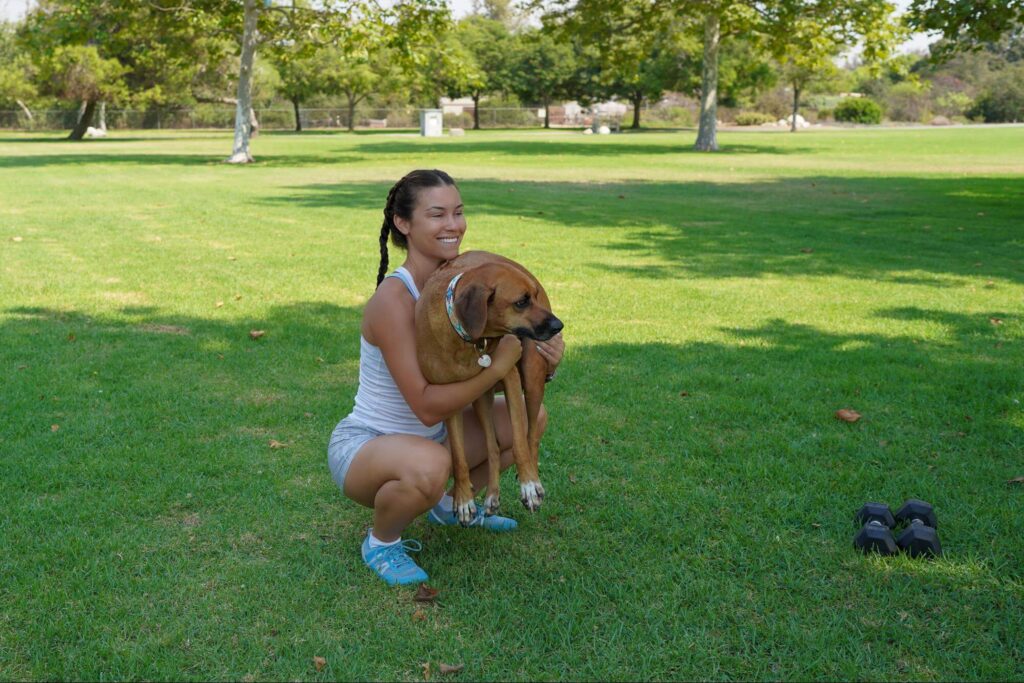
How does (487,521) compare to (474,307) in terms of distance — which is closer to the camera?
(474,307)

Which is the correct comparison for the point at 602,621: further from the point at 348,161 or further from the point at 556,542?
the point at 348,161

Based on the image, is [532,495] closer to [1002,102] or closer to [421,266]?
[421,266]

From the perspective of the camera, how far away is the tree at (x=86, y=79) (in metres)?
54.2

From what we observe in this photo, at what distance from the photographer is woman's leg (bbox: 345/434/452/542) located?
3.63 m

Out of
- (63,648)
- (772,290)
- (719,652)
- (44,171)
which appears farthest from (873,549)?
(44,171)

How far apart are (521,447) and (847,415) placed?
9.51 ft

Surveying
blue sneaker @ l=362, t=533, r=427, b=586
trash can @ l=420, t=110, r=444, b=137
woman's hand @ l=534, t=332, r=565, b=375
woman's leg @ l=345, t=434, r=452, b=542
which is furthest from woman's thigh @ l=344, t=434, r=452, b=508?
trash can @ l=420, t=110, r=444, b=137

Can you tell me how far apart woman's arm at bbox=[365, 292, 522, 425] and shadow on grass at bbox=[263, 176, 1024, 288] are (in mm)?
7005

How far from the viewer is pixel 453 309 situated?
10.8 ft

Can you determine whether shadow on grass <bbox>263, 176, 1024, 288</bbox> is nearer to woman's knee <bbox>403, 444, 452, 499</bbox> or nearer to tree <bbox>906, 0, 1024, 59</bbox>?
tree <bbox>906, 0, 1024, 59</bbox>

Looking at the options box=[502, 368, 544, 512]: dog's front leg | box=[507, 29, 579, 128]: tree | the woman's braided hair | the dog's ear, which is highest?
box=[507, 29, 579, 128]: tree

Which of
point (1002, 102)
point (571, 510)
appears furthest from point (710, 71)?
point (1002, 102)

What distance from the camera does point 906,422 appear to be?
5652mm

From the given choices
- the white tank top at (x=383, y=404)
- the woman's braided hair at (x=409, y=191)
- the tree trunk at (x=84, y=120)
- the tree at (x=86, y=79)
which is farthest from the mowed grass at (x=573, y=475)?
the tree trunk at (x=84, y=120)
